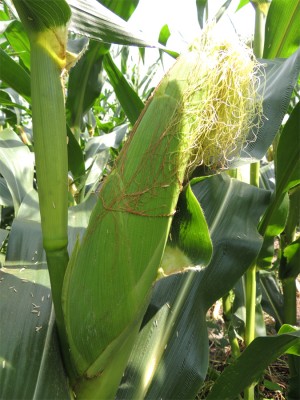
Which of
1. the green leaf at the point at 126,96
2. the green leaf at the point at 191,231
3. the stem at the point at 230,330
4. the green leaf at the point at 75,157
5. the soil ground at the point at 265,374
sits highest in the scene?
the green leaf at the point at 126,96

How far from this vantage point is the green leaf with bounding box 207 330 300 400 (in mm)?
833

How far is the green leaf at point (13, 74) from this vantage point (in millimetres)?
932

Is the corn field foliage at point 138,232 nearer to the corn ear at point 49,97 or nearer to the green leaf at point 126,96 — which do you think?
the corn ear at point 49,97

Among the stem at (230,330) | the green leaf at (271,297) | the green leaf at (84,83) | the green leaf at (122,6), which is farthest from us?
the green leaf at (271,297)

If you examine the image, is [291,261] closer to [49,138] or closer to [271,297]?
[271,297]

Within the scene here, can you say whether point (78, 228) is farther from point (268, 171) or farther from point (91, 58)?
point (268, 171)

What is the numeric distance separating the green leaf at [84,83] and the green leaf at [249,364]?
33.3 inches

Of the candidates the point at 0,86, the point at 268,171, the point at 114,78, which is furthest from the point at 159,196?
the point at 0,86

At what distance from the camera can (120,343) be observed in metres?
0.58

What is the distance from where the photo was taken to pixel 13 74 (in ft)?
3.24

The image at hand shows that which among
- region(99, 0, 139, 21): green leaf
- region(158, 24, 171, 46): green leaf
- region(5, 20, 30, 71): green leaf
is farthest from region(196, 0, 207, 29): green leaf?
region(5, 20, 30, 71): green leaf

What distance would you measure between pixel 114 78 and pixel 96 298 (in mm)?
806

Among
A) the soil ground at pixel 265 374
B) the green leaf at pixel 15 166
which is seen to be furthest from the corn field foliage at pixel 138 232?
the soil ground at pixel 265 374

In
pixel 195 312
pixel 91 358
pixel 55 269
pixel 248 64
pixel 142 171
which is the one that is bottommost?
pixel 195 312
